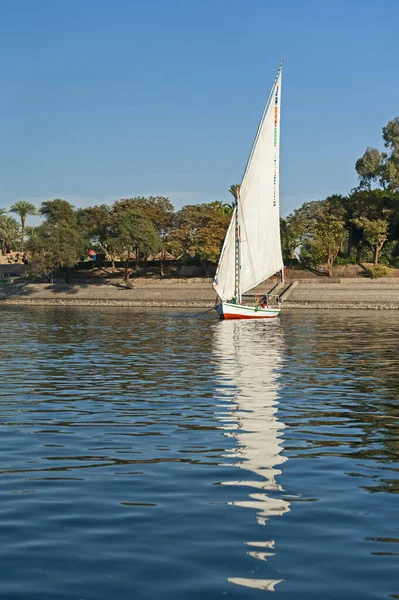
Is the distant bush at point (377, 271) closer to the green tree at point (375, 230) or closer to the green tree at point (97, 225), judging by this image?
the green tree at point (375, 230)

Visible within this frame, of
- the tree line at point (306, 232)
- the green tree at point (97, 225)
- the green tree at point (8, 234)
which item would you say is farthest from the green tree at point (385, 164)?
the green tree at point (8, 234)

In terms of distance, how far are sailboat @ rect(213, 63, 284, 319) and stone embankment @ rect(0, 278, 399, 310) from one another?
26.1 metres

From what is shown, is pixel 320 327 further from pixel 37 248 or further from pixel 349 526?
pixel 37 248

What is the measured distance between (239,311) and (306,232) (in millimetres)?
52007

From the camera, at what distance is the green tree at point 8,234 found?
177625 mm

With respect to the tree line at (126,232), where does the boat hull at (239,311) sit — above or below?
below

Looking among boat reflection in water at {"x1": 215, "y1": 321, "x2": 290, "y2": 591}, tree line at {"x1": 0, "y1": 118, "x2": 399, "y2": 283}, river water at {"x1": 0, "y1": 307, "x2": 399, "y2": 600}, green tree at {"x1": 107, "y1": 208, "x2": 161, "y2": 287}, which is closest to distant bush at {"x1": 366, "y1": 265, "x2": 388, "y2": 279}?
tree line at {"x1": 0, "y1": 118, "x2": 399, "y2": 283}

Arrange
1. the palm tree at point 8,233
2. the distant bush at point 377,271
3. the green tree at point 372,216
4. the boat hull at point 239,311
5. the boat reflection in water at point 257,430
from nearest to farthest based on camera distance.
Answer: the boat reflection in water at point 257,430 → the boat hull at point 239,311 → the distant bush at point 377,271 → the green tree at point 372,216 → the palm tree at point 8,233

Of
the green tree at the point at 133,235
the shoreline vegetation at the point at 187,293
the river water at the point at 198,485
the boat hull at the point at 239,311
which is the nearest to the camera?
the river water at the point at 198,485

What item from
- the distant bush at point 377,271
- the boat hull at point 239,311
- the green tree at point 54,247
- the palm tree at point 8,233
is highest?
the palm tree at point 8,233

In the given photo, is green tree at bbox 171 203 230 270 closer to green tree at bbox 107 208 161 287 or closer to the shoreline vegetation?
green tree at bbox 107 208 161 287

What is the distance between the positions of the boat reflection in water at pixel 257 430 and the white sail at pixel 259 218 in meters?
28.7

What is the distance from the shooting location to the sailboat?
6881 centimetres

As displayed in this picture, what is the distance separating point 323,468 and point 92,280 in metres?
116
